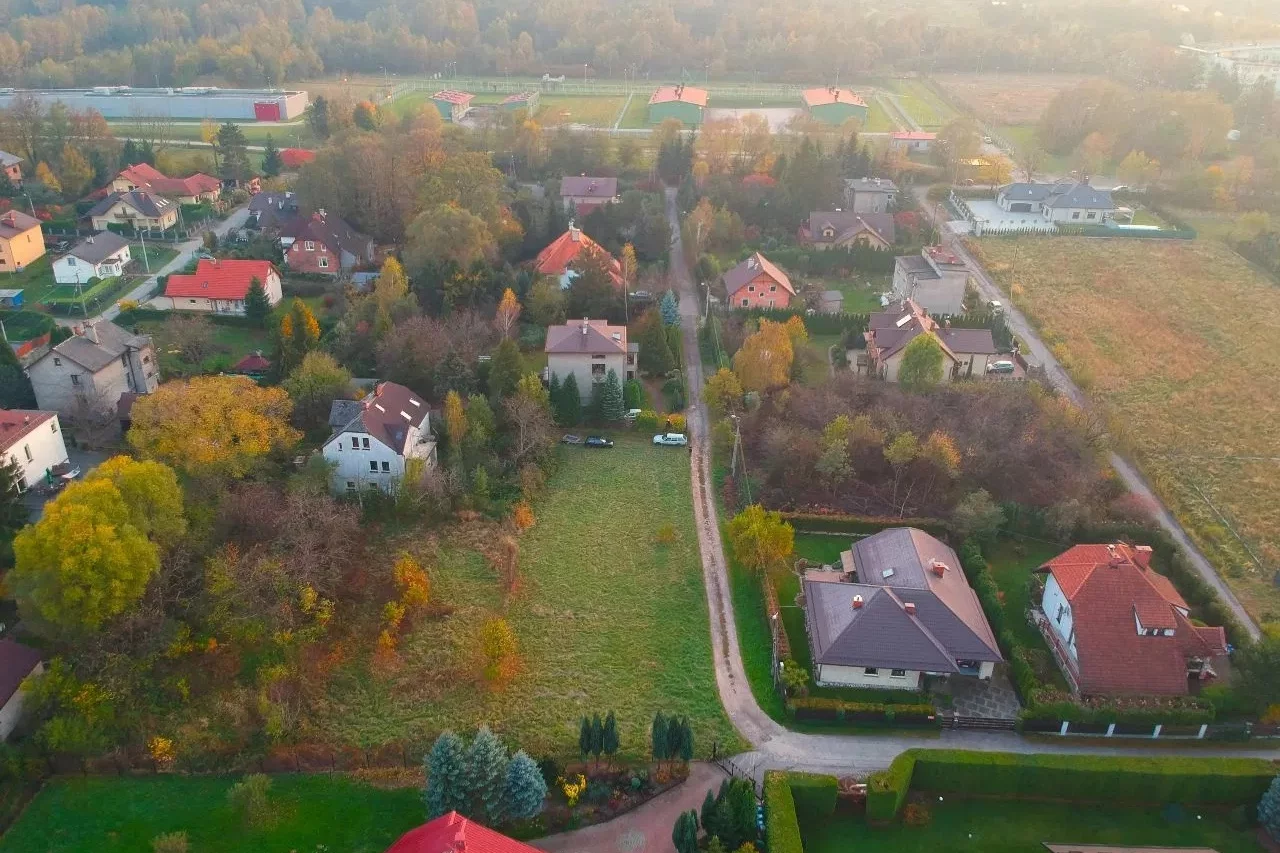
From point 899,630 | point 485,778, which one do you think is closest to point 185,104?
point 485,778

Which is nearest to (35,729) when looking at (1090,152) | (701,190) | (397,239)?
(397,239)

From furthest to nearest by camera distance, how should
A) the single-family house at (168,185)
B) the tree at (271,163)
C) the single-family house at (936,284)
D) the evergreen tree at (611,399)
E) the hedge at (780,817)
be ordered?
the tree at (271,163)
the single-family house at (168,185)
the single-family house at (936,284)
the evergreen tree at (611,399)
the hedge at (780,817)

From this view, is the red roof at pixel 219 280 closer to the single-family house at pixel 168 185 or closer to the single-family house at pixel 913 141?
the single-family house at pixel 168 185

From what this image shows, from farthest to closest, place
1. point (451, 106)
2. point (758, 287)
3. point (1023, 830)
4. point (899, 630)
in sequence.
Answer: point (451, 106), point (758, 287), point (899, 630), point (1023, 830)

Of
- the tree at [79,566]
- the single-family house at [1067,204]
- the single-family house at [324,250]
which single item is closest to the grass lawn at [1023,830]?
the tree at [79,566]

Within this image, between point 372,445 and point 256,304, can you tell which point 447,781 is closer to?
point 372,445

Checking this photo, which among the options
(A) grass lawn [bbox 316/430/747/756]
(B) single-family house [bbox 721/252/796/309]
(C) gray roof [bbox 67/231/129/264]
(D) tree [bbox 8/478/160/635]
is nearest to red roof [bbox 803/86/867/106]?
(B) single-family house [bbox 721/252/796/309]

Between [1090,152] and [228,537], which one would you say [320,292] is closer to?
[228,537]

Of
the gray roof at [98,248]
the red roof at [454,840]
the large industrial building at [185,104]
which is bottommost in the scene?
the large industrial building at [185,104]
